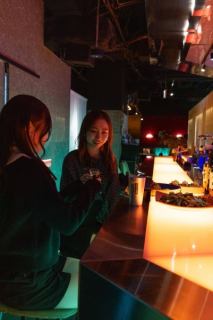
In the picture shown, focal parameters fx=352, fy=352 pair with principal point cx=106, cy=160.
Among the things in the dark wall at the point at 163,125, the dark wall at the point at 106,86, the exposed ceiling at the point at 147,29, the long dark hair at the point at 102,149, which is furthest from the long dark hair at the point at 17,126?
the dark wall at the point at 163,125

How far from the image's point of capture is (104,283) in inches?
39.2

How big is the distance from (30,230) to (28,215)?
0.07m

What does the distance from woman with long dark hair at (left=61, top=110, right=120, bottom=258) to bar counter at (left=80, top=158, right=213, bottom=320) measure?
3.16ft

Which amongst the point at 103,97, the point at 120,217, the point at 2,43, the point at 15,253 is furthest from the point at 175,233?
the point at 103,97

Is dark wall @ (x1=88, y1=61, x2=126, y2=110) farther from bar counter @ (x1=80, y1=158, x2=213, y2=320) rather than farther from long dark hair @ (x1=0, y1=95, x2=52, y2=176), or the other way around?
bar counter @ (x1=80, y1=158, x2=213, y2=320)

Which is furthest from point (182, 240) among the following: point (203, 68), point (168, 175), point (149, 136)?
point (149, 136)

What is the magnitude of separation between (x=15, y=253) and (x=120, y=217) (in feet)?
1.65

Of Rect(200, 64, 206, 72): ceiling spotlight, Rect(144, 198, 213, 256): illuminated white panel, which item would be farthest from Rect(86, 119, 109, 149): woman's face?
Rect(200, 64, 206, 72): ceiling spotlight

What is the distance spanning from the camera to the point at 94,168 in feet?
7.85

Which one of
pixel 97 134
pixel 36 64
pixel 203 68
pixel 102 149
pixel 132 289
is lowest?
pixel 132 289

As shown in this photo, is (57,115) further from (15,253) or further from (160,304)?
(160,304)

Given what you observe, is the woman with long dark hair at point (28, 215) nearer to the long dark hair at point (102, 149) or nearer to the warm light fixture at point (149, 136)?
the long dark hair at point (102, 149)

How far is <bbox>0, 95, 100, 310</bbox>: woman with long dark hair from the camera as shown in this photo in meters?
1.25

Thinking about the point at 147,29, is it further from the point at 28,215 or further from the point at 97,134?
the point at 28,215
